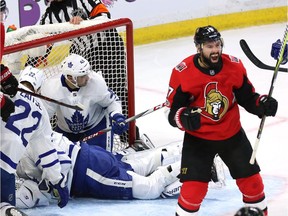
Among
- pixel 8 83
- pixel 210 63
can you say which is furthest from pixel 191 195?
pixel 8 83

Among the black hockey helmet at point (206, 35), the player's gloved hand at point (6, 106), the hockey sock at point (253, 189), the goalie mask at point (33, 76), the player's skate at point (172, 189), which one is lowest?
the player's skate at point (172, 189)

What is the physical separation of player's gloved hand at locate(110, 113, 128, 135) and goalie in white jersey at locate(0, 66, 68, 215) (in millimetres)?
566

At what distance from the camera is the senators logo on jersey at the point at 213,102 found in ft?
9.86

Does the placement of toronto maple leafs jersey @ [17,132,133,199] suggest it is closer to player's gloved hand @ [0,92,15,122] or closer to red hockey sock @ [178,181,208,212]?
player's gloved hand @ [0,92,15,122]

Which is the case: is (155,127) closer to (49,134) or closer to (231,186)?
(231,186)

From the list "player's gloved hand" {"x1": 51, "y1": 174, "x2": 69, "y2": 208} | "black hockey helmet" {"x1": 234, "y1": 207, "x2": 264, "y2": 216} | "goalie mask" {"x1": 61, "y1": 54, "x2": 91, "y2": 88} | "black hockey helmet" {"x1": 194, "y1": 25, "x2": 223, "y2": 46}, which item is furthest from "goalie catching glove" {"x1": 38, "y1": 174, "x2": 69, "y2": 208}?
"black hockey helmet" {"x1": 234, "y1": 207, "x2": 264, "y2": 216}

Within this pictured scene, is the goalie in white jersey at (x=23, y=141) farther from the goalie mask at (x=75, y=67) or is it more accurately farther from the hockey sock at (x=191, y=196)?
the hockey sock at (x=191, y=196)

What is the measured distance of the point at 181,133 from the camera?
4734mm

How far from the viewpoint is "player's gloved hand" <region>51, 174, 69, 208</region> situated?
346 cm

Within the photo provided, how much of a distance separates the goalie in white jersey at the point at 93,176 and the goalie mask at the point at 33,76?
28 centimetres

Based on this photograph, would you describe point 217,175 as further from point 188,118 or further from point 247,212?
point 247,212

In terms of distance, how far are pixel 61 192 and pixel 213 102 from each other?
82cm

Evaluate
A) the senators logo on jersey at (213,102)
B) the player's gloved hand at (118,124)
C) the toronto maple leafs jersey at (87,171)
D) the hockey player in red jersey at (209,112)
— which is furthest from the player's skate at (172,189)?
the senators logo on jersey at (213,102)

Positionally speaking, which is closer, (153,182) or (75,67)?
(153,182)
